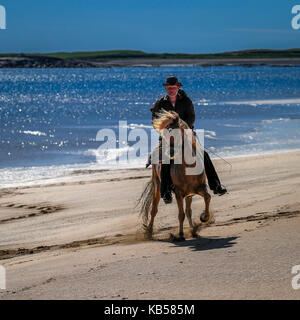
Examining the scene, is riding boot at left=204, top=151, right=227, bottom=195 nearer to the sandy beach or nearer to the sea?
the sandy beach

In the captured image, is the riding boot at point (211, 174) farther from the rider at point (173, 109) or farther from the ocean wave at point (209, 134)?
the ocean wave at point (209, 134)

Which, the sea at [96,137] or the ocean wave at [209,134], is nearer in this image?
the sea at [96,137]

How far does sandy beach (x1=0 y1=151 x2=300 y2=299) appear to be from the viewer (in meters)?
5.92

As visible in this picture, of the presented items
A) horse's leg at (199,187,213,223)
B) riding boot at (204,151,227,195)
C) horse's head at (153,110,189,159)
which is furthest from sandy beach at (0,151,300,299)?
horse's head at (153,110,189,159)

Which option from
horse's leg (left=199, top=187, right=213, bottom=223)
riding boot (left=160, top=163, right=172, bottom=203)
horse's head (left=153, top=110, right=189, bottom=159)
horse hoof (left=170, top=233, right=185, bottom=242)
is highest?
horse's head (left=153, top=110, right=189, bottom=159)

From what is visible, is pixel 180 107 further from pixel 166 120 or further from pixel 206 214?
pixel 206 214

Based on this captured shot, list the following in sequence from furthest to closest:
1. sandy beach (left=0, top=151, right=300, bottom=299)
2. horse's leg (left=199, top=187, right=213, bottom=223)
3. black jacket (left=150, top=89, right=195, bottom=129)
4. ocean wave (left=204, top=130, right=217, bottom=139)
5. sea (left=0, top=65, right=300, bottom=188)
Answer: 1. ocean wave (left=204, top=130, right=217, bottom=139)
2. sea (left=0, top=65, right=300, bottom=188)
3. black jacket (left=150, top=89, right=195, bottom=129)
4. horse's leg (left=199, top=187, right=213, bottom=223)
5. sandy beach (left=0, top=151, right=300, bottom=299)

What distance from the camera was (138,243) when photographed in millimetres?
8477

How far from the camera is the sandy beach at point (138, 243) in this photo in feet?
19.4

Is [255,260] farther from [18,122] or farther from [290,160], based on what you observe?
[18,122]

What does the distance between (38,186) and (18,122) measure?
2055 centimetres

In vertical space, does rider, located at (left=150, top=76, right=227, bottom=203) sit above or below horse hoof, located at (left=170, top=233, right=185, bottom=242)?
above

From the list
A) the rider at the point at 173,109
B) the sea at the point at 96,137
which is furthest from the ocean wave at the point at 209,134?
the rider at the point at 173,109
